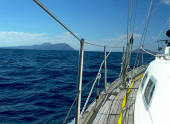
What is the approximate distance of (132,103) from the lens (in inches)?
167

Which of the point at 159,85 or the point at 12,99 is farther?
the point at 12,99

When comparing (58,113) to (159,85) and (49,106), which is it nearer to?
(49,106)

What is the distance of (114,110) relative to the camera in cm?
393

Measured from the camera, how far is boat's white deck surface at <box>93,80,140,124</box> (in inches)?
135

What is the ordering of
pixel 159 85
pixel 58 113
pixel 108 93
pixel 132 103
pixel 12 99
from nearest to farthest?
pixel 159 85 → pixel 132 103 → pixel 108 93 → pixel 58 113 → pixel 12 99

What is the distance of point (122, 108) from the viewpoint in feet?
12.9

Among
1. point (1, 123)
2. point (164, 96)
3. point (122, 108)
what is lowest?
point (1, 123)

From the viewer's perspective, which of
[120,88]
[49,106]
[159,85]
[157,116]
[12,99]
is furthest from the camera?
[12,99]

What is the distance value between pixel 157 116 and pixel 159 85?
394 mm

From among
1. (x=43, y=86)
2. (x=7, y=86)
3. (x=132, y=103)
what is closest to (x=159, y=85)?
(x=132, y=103)

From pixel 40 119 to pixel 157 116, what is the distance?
4750mm

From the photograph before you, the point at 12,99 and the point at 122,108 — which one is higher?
the point at 122,108

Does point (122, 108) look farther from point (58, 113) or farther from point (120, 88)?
point (58, 113)

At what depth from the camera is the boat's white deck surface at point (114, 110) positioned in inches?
135
